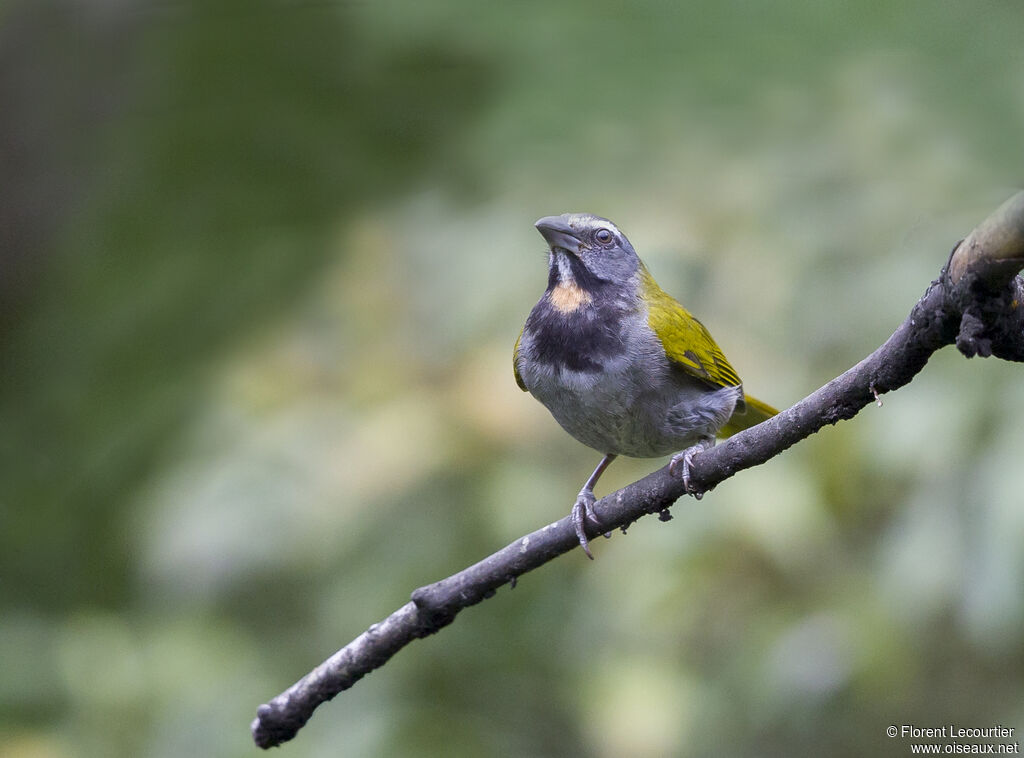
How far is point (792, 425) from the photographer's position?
99.0 inches

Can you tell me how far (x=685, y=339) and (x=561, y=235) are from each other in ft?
2.00

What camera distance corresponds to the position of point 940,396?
13.1 ft

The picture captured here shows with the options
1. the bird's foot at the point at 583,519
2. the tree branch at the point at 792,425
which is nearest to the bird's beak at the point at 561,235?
the bird's foot at the point at 583,519

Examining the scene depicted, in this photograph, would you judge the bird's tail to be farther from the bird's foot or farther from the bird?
the bird's foot

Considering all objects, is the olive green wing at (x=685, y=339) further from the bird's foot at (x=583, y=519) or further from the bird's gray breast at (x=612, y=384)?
the bird's foot at (x=583, y=519)

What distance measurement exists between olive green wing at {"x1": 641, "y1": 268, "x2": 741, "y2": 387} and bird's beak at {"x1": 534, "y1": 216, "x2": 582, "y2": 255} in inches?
13.3

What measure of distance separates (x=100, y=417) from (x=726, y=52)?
407 cm

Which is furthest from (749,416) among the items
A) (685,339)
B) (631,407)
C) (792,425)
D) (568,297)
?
(792,425)

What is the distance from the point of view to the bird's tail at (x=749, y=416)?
4.43 metres

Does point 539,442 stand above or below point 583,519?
above

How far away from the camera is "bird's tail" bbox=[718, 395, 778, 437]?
4434 mm

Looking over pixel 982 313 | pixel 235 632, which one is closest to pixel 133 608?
pixel 235 632

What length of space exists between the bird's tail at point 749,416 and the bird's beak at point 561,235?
917 millimetres

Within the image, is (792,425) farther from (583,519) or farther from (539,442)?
(539,442)
